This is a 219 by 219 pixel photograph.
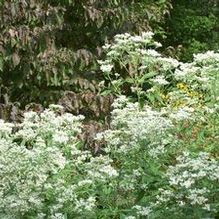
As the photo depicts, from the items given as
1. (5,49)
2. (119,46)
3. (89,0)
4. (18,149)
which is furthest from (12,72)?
(18,149)

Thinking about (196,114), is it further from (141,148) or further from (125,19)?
(125,19)

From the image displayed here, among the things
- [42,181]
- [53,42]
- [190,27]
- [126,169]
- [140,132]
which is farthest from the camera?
[190,27]

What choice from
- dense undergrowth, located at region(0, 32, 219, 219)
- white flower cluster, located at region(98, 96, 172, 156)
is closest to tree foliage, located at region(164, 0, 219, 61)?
dense undergrowth, located at region(0, 32, 219, 219)

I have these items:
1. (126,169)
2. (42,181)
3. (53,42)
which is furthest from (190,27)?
(42,181)

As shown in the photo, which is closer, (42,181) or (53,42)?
(42,181)

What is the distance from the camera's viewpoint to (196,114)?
4109mm

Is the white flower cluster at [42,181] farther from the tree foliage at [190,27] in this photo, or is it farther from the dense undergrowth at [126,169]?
the tree foliage at [190,27]

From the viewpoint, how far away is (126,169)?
3.78 m

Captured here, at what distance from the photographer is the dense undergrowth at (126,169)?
3246 mm

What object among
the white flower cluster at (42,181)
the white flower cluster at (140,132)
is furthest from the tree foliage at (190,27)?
the white flower cluster at (42,181)

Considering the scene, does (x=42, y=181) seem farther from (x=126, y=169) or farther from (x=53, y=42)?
(x=53, y=42)

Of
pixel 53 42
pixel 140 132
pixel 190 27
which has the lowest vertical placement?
pixel 190 27

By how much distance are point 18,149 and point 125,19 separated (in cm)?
361

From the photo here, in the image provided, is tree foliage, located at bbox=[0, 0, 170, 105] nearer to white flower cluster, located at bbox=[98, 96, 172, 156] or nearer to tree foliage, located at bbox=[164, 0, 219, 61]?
white flower cluster, located at bbox=[98, 96, 172, 156]
